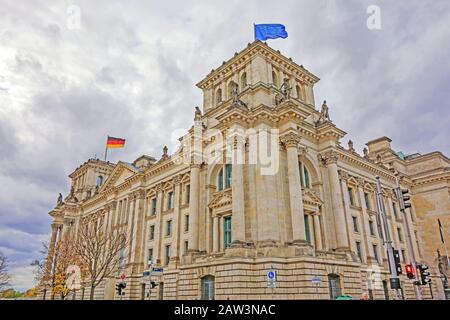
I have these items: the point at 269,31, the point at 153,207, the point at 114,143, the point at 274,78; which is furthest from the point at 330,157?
the point at 114,143

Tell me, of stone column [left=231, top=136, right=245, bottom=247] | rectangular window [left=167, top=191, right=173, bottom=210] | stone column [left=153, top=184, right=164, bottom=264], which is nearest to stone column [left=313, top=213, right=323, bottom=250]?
stone column [left=231, top=136, right=245, bottom=247]

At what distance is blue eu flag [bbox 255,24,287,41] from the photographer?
33.8m

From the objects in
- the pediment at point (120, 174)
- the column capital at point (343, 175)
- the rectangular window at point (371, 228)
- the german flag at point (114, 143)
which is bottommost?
the rectangular window at point (371, 228)

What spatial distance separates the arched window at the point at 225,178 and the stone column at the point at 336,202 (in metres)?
10.2

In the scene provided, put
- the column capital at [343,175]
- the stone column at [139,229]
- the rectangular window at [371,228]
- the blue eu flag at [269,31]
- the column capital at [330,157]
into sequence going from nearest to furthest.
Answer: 1. the blue eu flag at [269,31]
2. the column capital at [330,157]
3. the column capital at [343,175]
4. the rectangular window at [371,228]
5. the stone column at [139,229]

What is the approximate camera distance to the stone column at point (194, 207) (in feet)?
108

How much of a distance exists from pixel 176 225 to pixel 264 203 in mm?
14629

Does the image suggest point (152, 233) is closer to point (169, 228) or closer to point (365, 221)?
point (169, 228)

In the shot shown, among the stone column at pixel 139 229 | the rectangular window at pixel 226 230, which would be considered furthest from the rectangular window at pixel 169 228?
the rectangular window at pixel 226 230

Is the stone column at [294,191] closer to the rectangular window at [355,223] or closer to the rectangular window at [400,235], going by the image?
the rectangular window at [355,223]

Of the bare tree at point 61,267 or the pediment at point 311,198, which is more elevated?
the pediment at point 311,198

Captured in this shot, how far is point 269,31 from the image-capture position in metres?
34.0
